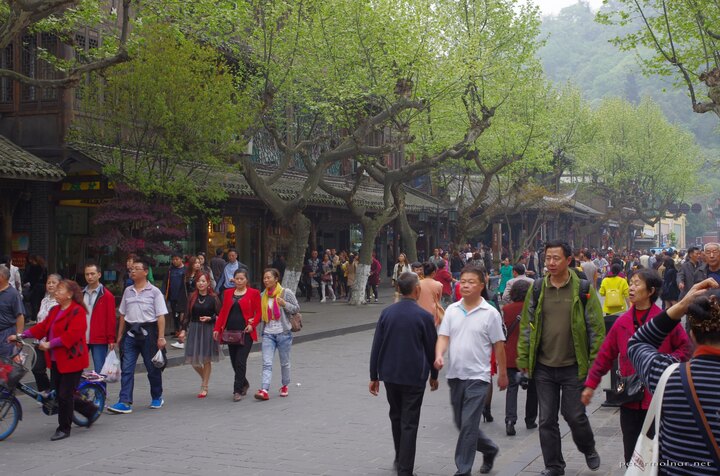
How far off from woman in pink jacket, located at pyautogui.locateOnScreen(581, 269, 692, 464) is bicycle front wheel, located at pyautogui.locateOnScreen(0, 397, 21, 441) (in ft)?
18.6

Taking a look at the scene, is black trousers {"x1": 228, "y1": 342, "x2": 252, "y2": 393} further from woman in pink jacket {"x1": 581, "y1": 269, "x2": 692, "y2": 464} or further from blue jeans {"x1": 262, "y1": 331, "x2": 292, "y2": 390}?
Result: woman in pink jacket {"x1": 581, "y1": 269, "x2": 692, "y2": 464}

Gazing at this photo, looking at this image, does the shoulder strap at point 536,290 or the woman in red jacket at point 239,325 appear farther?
the woman in red jacket at point 239,325

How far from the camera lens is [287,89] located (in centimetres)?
2286

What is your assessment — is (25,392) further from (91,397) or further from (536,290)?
(536,290)

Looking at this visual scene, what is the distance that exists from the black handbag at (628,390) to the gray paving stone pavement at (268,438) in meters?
1.32

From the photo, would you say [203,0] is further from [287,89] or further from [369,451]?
[369,451]

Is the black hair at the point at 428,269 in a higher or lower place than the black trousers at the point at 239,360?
higher

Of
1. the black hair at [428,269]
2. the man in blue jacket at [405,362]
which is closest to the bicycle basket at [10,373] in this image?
the man in blue jacket at [405,362]

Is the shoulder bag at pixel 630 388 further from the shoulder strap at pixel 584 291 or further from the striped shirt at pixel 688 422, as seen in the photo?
the striped shirt at pixel 688 422

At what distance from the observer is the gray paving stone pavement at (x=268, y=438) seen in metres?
7.29

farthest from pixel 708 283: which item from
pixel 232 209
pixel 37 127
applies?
pixel 232 209

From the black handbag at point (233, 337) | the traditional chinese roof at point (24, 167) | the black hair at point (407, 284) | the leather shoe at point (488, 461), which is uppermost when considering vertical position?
the traditional chinese roof at point (24, 167)

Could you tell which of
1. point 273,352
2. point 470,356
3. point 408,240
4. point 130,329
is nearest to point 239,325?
point 273,352

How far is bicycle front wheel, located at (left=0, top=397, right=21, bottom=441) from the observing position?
834 cm
